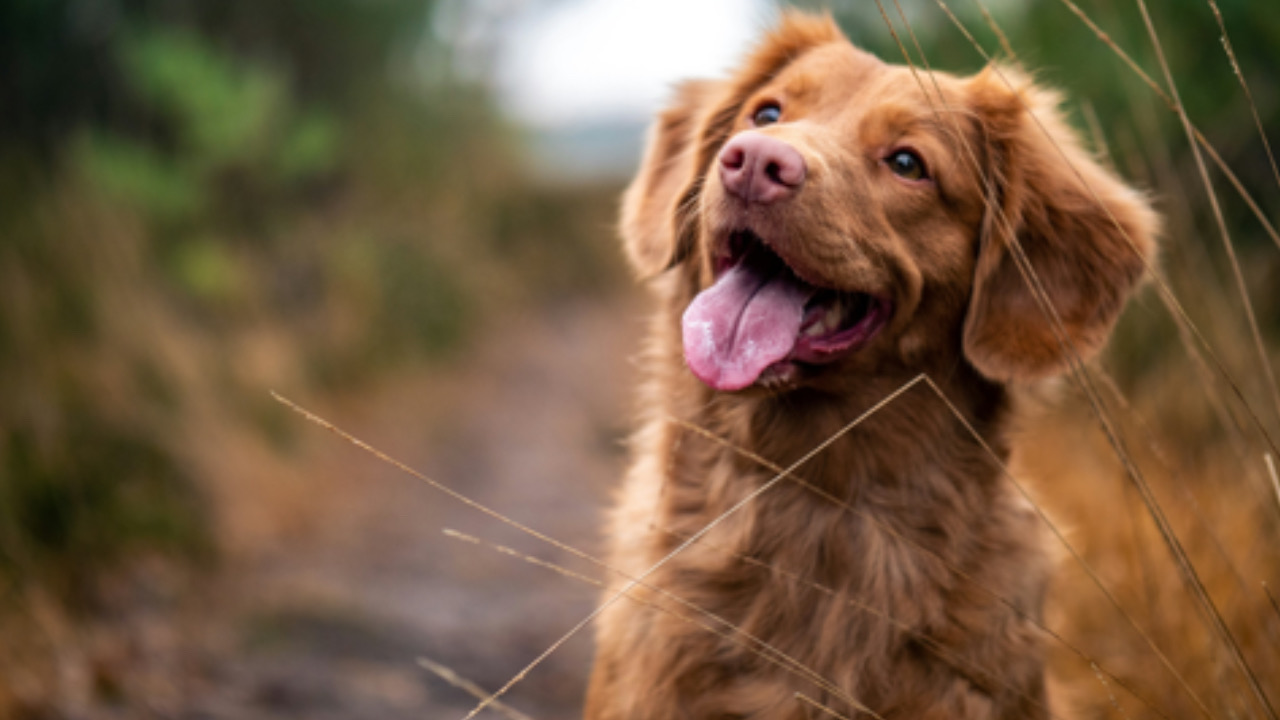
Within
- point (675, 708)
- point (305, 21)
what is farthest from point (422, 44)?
point (675, 708)

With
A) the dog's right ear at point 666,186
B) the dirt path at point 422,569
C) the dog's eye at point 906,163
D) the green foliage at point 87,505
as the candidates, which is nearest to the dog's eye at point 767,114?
the dog's right ear at point 666,186

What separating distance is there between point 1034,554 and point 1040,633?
18 cm

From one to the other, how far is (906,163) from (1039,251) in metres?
0.41

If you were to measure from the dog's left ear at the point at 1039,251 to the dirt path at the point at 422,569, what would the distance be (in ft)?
3.32

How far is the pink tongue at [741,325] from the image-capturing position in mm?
2008

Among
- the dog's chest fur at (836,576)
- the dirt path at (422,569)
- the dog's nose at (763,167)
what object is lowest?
the dirt path at (422,569)

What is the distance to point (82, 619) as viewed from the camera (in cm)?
322

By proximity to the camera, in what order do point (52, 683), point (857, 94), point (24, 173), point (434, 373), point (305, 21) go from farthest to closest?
point (434, 373) < point (305, 21) < point (24, 173) < point (52, 683) < point (857, 94)

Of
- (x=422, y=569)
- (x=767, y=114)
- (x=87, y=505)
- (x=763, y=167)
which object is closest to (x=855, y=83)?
(x=767, y=114)

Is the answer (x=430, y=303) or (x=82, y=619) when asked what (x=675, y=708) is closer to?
(x=82, y=619)

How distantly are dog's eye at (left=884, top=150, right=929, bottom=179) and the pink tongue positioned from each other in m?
0.36

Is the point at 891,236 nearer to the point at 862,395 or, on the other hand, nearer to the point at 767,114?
the point at 862,395

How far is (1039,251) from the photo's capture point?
231 centimetres

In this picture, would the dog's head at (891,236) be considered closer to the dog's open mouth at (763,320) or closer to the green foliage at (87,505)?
the dog's open mouth at (763,320)
